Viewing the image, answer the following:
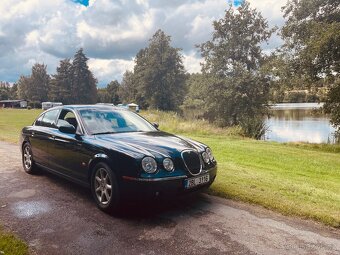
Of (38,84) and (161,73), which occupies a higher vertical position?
(38,84)

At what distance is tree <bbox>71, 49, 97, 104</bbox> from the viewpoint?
291 ft

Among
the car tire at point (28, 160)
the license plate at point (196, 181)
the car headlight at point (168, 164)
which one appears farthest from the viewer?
the car tire at point (28, 160)

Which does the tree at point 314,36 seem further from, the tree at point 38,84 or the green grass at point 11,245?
the tree at point 38,84

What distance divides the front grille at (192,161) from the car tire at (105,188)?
1107 millimetres

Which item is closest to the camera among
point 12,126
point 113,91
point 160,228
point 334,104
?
point 160,228

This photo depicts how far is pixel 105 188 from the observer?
4.96 m

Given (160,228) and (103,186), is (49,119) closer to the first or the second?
(103,186)

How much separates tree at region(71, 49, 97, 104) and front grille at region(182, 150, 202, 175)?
87153 millimetres

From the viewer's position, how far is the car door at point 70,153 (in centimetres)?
541

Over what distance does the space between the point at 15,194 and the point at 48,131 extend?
4.76ft

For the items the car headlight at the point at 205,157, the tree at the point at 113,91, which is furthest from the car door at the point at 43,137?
the tree at the point at 113,91

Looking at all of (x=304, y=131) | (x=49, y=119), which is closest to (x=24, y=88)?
(x=304, y=131)

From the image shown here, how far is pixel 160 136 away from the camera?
571 centimetres

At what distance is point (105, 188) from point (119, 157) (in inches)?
25.1
